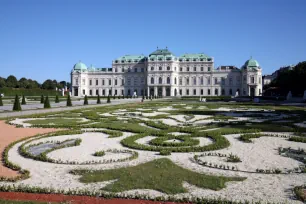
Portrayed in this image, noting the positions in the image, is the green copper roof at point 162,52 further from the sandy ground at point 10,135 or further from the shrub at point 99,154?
the shrub at point 99,154

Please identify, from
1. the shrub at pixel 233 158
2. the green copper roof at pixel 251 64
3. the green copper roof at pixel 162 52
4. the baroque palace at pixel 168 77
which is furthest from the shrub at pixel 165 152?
the green copper roof at pixel 251 64

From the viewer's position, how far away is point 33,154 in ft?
27.5

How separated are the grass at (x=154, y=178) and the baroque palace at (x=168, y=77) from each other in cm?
8407

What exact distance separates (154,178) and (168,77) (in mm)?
85838

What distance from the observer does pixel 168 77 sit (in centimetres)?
9138

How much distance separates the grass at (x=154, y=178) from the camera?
18.6 ft

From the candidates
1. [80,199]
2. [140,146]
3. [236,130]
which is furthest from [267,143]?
[80,199]

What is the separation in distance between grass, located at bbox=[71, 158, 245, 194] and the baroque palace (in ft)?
276

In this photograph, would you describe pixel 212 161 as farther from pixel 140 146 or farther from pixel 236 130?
pixel 236 130

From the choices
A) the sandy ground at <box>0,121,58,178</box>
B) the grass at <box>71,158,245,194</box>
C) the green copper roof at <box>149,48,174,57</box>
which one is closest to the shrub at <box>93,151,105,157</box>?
the grass at <box>71,158,245,194</box>

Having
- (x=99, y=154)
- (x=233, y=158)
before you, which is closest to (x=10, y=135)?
(x=99, y=154)

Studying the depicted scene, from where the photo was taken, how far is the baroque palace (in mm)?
91000

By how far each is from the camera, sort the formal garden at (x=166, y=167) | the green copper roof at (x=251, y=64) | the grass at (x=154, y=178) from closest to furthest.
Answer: the formal garden at (x=166, y=167) → the grass at (x=154, y=178) → the green copper roof at (x=251, y=64)

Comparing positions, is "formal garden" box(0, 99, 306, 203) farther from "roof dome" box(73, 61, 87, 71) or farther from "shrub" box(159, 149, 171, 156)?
"roof dome" box(73, 61, 87, 71)
